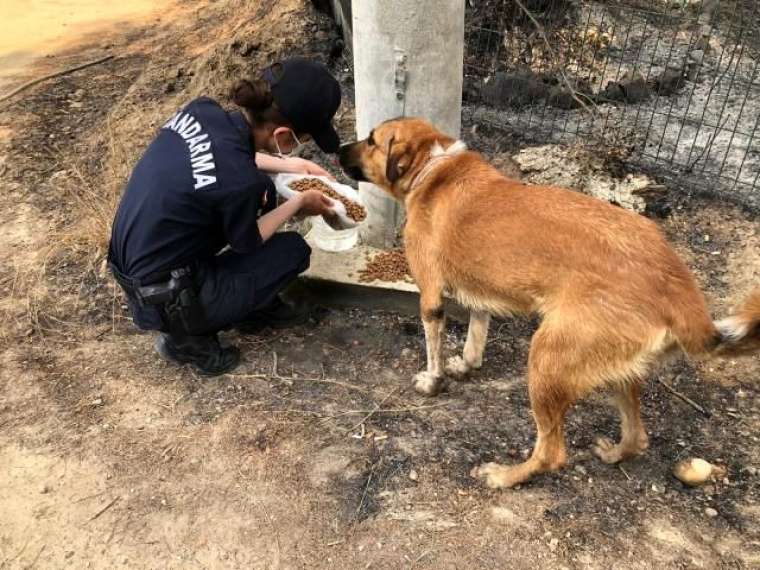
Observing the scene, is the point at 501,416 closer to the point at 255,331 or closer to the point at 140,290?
the point at 255,331

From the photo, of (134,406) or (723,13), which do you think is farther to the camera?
(723,13)

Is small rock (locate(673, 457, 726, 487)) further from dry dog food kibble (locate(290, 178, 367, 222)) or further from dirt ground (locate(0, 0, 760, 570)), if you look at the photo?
dry dog food kibble (locate(290, 178, 367, 222))

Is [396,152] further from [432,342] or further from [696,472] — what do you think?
[696,472]

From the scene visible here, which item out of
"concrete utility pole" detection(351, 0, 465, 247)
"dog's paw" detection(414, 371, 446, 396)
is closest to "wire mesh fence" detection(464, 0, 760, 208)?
"concrete utility pole" detection(351, 0, 465, 247)

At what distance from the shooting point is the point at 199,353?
3.85m

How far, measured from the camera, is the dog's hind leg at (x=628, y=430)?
3018 mm

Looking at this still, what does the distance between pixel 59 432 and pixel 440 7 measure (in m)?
3.25

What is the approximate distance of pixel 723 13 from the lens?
268 inches

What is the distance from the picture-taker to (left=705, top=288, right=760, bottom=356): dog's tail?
93.7 inches

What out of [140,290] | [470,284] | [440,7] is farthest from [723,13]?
[140,290]

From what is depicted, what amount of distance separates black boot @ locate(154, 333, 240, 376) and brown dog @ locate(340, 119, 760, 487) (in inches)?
49.7

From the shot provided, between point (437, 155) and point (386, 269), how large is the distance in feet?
3.77

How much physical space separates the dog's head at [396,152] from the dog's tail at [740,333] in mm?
1672

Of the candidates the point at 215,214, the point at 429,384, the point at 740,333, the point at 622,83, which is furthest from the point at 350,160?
the point at 622,83
